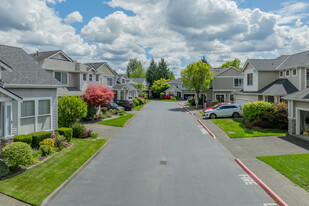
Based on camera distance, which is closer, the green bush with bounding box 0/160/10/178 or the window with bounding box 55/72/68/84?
the green bush with bounding box 0/160/10/178

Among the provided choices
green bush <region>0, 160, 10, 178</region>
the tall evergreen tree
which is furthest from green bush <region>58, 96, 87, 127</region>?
the tall evergreen tree

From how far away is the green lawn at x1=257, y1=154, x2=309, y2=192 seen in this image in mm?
9500

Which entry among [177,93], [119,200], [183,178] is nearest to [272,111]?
[183,178]

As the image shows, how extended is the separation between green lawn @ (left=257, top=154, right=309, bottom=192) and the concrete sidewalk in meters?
0.28

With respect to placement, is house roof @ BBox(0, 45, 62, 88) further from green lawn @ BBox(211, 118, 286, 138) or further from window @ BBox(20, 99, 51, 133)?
green lawn @ BBox(211, 118, 286, 138)

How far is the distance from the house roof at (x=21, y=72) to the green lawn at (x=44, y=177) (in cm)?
502

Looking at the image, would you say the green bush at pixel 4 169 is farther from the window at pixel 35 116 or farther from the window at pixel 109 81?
the window at pixel 109 81

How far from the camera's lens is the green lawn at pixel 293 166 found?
A: 31.2ft

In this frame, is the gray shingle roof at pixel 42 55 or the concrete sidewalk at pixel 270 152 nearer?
the concrete sidewalk at pixel 270 152

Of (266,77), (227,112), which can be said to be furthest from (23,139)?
(266,77)

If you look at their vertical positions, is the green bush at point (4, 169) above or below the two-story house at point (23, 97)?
below

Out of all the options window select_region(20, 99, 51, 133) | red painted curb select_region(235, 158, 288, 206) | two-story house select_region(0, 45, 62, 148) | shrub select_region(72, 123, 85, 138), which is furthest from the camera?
shrub select_region(72, 123, 85, 138)

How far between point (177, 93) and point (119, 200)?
68.3 metres

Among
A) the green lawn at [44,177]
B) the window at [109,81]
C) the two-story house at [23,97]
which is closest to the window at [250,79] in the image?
the window at [109,81]
